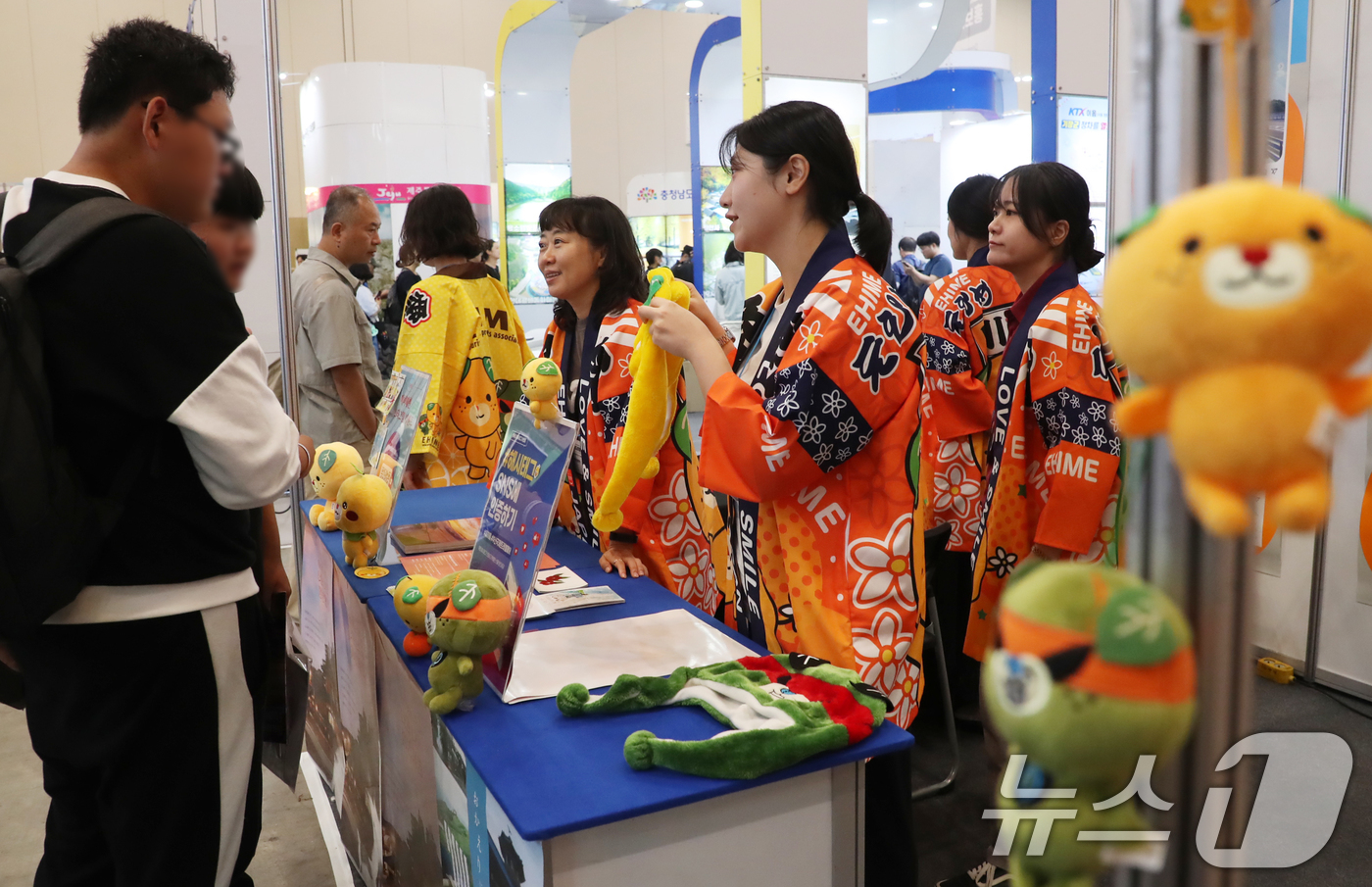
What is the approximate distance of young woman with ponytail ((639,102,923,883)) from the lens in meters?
1.44

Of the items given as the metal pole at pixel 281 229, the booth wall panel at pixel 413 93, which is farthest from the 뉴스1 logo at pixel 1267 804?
the booth wall panel at pixel 413 93

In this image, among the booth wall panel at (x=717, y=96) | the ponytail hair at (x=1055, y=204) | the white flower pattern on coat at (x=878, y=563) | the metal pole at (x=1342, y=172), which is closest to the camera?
the white flower pattern on coat at (x=878, y=563)

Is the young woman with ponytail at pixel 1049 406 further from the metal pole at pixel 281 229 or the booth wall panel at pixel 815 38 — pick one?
the booth wall panel at pixel 815 38

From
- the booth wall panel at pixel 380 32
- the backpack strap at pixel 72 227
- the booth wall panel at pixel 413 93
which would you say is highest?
the booth wall panel at pixel 380 32

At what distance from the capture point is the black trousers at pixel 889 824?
4.65 ft

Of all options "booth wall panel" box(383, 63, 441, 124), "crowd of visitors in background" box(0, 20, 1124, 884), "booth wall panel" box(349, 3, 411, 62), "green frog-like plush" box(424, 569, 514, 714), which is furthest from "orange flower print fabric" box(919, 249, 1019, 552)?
"booth wall panel" box(349, 3, 411, 62)

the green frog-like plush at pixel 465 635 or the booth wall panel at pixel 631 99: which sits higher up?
the booth wall panel at pixel 631 99

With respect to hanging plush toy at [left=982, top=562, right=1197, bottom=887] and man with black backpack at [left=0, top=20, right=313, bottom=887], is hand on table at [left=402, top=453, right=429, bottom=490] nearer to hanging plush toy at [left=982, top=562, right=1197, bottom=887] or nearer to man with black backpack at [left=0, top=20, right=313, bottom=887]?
man with black backpack at [left=0, top=20, right=313, bottom=887]

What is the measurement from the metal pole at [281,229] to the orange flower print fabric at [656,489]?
84 cm

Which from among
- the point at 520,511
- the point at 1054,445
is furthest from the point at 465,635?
the point at 1054,445

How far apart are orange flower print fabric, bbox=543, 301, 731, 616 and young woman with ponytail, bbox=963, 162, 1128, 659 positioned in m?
0.70

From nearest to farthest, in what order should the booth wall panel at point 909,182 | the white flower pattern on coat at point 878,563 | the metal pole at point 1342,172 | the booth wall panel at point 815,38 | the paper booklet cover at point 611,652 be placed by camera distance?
the paper booklet cover at point 611,652, the white flower pattern on coat at point 878,563, the metal pole at point 1342,172, the booth wall panel at point 815,38, the booth wall panel at point 909,182

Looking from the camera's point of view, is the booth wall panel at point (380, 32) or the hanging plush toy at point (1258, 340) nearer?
the hanging plush toy at point (1258, 340)

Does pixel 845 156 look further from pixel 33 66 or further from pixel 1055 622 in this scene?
pixel 33 66
